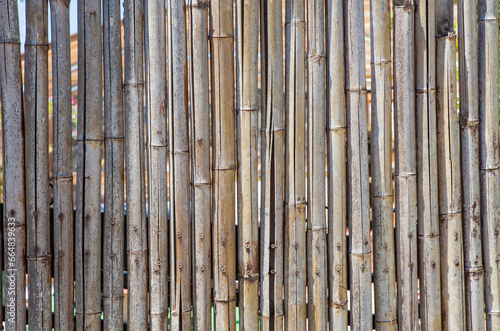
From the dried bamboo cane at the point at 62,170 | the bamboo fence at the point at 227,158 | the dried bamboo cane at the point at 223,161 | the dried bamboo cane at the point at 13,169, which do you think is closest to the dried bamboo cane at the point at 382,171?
the bamboo fence at the point at 227,158

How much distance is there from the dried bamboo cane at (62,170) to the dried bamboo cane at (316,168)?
0.85 metres

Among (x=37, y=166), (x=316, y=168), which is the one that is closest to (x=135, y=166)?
(x=37, y=166)

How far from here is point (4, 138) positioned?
4.56 feet

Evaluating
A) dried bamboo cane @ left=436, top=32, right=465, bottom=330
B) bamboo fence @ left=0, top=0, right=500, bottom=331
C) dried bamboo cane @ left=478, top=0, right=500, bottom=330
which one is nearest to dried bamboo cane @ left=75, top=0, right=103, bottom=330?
bamboo fence @ left=0, top=0, right=500, bottom=331

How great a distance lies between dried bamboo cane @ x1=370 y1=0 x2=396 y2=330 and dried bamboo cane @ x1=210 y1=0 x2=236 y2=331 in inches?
20.2

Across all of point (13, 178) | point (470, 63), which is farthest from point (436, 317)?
point (13, 178)

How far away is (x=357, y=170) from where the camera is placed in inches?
56.1

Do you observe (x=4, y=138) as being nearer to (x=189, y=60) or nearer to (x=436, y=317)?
(x=189, y=60)

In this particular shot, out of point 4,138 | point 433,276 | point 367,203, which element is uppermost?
point 4,138

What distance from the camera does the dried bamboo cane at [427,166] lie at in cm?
145

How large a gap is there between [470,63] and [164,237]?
4.20 feet

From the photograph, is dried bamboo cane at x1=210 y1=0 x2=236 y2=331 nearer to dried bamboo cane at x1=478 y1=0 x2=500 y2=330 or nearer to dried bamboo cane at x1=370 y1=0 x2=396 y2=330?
dried bamboo cane at x1=370 y1=0 x2=396 y2=330

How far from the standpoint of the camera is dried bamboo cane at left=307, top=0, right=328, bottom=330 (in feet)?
4.61

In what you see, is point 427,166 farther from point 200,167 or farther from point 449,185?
point 200,167
